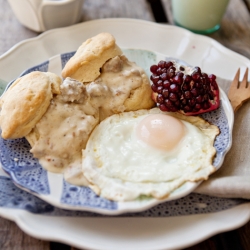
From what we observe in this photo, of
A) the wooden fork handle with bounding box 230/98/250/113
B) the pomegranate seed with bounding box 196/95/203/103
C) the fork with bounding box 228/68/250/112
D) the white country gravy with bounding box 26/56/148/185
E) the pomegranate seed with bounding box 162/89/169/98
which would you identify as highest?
the white country gravy with bounding box 26/56/148/185

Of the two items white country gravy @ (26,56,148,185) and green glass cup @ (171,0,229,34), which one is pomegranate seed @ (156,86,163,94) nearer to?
white country gravy @ (26,56,148,185)

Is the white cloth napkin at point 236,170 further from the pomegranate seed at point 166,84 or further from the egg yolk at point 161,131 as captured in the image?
the pomegranate seed at point 166,84

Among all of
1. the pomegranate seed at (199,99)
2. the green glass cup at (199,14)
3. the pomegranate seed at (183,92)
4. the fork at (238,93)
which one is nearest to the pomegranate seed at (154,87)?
the pomegranate seed at (183,92)

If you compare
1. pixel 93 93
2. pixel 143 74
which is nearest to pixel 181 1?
pixel 143 74

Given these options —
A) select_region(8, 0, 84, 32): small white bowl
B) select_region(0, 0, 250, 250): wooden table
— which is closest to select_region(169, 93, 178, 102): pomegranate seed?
select_region(0, 0, 250, 250): wooden table

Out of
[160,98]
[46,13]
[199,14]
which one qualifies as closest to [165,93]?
[160,98]
